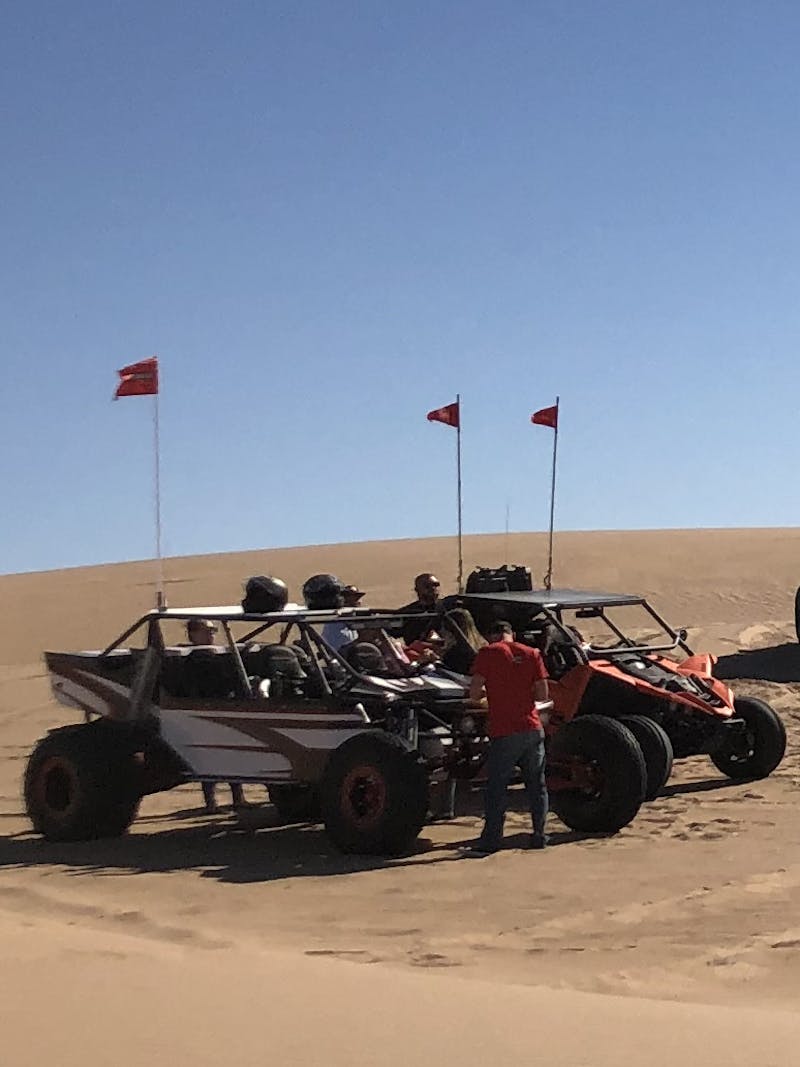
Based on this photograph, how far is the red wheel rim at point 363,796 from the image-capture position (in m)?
9.05

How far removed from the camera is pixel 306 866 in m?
8.99

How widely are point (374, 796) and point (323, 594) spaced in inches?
89.4

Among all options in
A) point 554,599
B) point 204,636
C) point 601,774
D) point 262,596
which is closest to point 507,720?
point 601,774

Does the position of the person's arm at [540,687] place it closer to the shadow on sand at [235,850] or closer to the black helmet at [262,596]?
the shadow on sand at [235,850]

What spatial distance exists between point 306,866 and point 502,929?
7.32 feet

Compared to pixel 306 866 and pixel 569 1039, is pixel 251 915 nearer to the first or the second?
pixel 306 866

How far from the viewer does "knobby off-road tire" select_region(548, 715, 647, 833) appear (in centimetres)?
958

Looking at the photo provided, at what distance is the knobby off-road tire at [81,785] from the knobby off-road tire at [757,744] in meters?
4.50

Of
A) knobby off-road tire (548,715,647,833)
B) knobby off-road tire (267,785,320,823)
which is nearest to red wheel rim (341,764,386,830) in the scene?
knobby off-road tire (548,715,647,833)

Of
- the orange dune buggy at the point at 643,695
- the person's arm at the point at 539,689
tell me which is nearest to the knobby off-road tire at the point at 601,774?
the orange dune buggy at the point at 643,695

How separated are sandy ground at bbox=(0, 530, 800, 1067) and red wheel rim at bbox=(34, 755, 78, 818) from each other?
274mm

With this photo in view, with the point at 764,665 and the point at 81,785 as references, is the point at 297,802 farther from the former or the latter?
the point at 764,665

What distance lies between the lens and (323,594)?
436 inches

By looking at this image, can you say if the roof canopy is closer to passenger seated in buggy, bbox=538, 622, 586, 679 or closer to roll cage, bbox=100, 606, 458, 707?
passenger seated in buggy, bbox=538, 622, 586, 679
